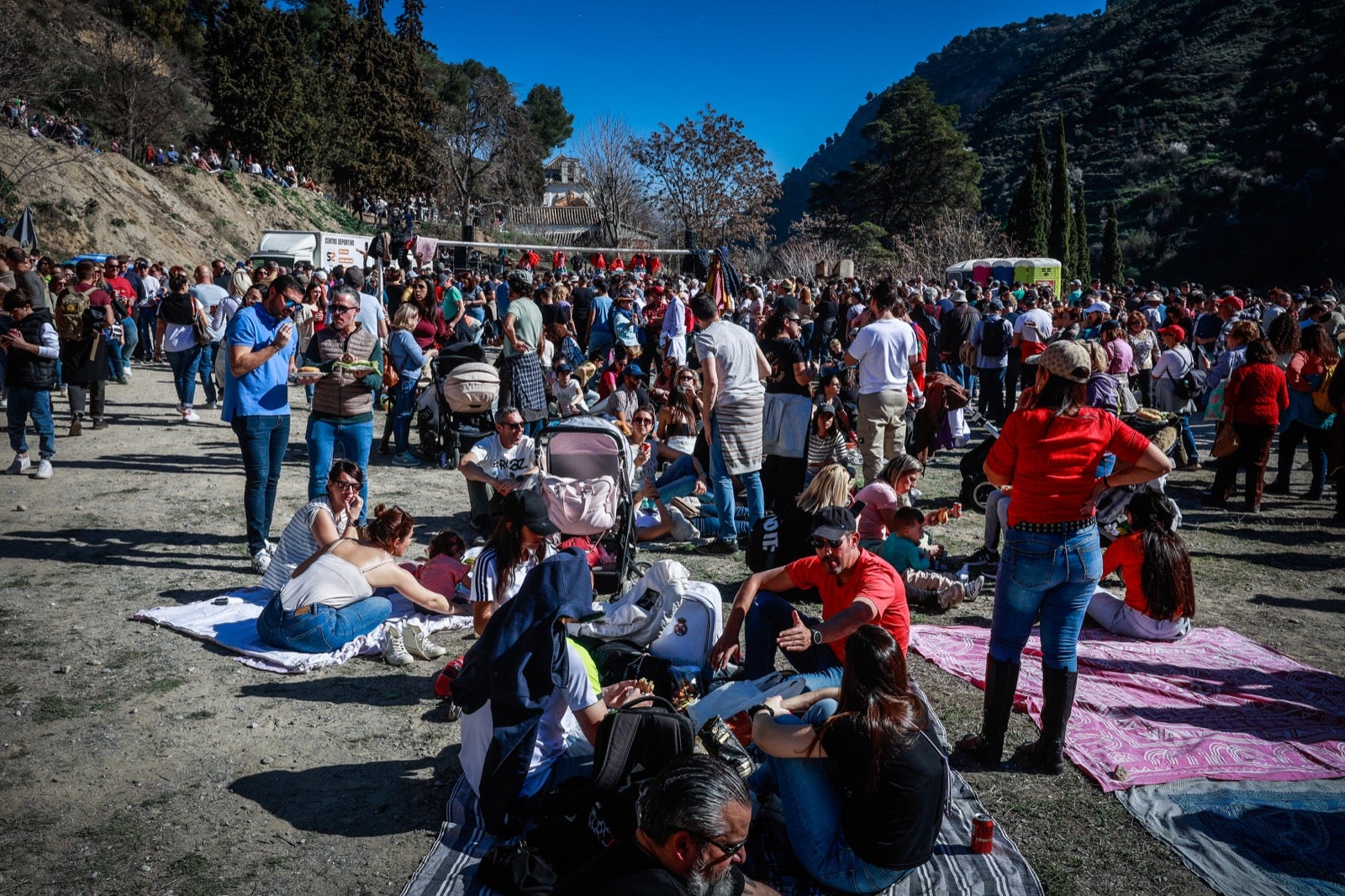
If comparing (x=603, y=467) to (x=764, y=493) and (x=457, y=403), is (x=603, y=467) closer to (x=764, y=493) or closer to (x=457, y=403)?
(x=764, y=493)

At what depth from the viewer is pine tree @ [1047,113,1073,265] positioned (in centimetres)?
4503

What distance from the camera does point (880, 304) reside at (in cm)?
779

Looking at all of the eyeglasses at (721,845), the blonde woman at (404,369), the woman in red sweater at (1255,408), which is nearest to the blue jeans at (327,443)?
the blonde woman at (404,369)

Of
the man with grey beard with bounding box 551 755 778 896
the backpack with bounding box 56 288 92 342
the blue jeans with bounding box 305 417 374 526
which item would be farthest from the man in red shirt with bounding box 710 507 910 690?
the backpack with bounding box 56 288 92 342

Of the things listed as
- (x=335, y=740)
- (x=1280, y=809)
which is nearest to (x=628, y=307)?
(x=335, y=740)

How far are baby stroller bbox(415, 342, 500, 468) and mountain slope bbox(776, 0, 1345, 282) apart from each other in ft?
150

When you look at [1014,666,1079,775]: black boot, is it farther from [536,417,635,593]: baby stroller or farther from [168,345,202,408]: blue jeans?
[168,345,202,408]: blue jeans

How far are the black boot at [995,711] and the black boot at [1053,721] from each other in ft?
0.46

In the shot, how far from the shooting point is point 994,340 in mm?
13352

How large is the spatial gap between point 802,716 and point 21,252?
11.4 meters

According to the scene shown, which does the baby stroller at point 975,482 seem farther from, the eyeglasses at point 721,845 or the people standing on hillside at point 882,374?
the eyeglasses at point 721,845

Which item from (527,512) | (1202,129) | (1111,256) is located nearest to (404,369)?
(527,512)

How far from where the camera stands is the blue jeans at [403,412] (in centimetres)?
1005

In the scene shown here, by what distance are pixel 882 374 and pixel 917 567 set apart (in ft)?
6.66
